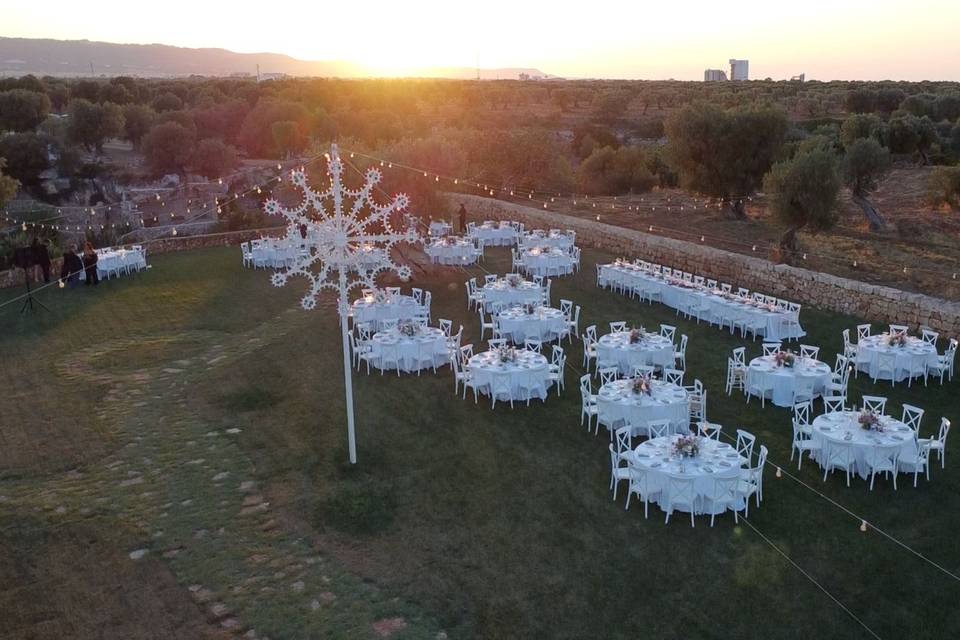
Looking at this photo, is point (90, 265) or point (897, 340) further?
point (90, 265)

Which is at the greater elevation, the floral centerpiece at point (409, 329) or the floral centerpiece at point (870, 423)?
the floral centerpiece at point (409, 329)

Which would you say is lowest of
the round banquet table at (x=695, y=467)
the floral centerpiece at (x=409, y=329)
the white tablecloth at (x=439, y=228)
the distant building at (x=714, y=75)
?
the round banquet table at (x=695, y=467)

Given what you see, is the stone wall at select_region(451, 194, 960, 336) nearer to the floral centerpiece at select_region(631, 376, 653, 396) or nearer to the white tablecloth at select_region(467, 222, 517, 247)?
the white tablecloth at select_region(467, 222, 517, 247)

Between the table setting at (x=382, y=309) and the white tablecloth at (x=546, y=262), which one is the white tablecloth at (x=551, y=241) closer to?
the white tablecloth at (x=546, y=262)

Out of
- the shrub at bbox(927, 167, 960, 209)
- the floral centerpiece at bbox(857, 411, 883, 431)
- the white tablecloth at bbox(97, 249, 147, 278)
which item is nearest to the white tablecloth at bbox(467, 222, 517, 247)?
the white tablecloth at bbox(97, 249, 147, 278)

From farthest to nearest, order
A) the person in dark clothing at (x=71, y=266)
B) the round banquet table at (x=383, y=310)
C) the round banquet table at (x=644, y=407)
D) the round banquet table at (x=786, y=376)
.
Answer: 1. the person in dark clothing at (x=71, y=266)
2. the round banquet table at (x=383, y=310)
3. the round banquet table at (x=786, y=376)
4. the round banquet table at (x=644, y=407)

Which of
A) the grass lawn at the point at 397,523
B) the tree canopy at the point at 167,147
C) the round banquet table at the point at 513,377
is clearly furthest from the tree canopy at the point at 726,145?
the tree canopy at the point at 167,147

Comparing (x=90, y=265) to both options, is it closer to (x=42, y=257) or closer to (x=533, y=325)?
(x=42, y=257)

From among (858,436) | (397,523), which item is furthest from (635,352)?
(397,523)
